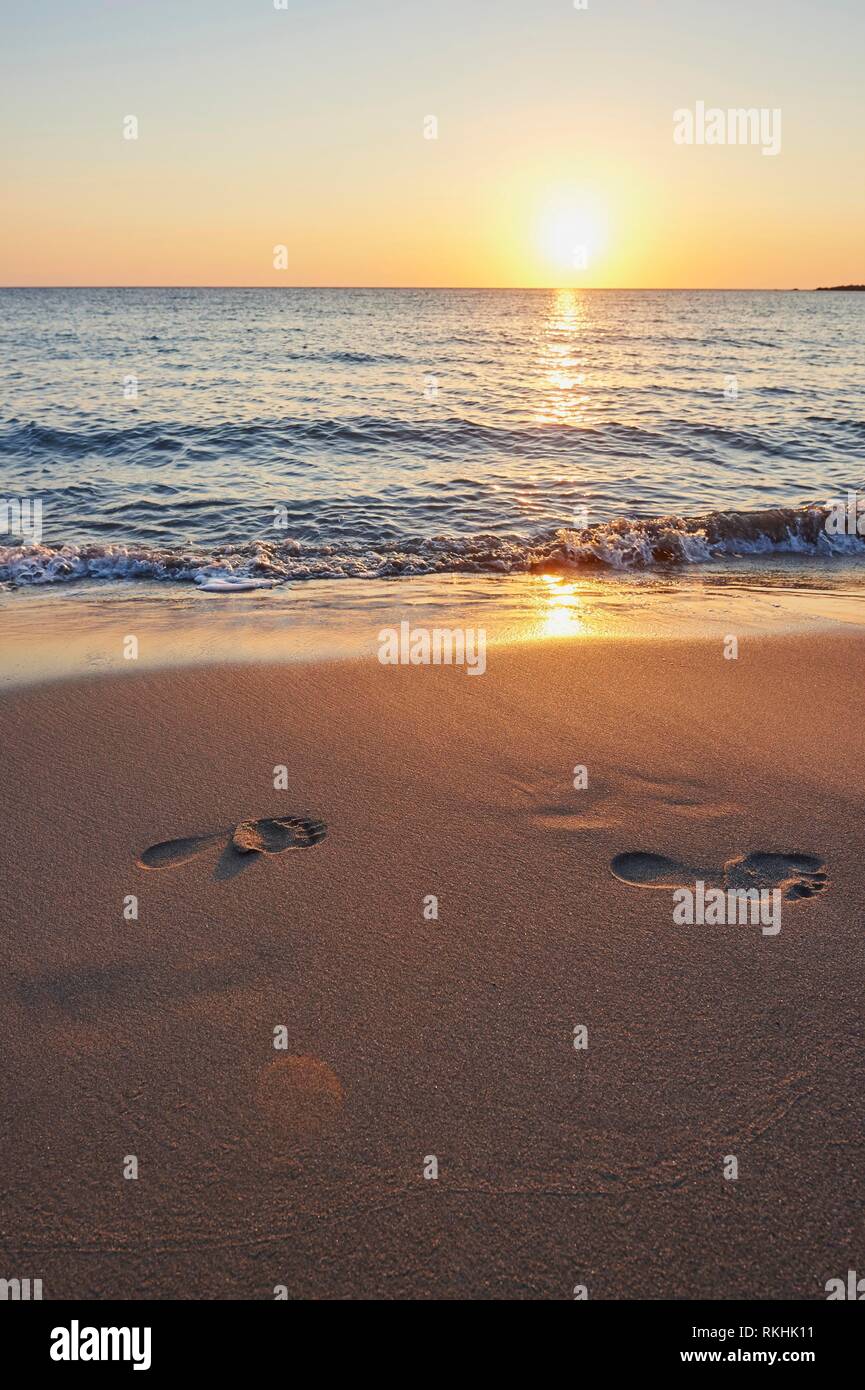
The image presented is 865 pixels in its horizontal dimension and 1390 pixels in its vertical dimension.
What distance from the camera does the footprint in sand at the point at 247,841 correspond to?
3.35 metres

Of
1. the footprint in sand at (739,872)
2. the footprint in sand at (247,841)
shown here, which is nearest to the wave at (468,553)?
the footprint in sand at (247,841)

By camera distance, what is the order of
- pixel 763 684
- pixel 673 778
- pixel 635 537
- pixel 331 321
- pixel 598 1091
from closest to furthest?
pixel 598 1091, pixel 673 778, pixel 763 684, pixel 635 537, pixel 331 321

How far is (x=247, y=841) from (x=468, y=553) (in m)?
6.07

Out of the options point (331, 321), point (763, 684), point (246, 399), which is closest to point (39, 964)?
point (763, 684)

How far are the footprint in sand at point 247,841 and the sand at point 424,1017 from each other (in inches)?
0.5

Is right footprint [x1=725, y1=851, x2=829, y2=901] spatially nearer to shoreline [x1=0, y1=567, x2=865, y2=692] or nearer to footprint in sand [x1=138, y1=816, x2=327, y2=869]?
footprint in sand [x1=138, y1=816, x2=327, y2=869]

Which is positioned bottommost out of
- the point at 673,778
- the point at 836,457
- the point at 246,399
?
the point at 673,778

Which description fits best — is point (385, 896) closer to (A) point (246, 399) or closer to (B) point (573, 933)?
(B) point (573, 933)

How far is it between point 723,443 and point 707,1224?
1487 cm

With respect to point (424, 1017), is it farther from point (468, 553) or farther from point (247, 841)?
point (468, 553)

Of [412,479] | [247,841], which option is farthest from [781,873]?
[412,479]

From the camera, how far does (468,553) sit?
909 centimetres

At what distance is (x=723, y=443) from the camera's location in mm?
15203

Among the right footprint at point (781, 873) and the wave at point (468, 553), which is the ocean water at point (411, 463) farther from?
the right footprint at point (781, 873)
